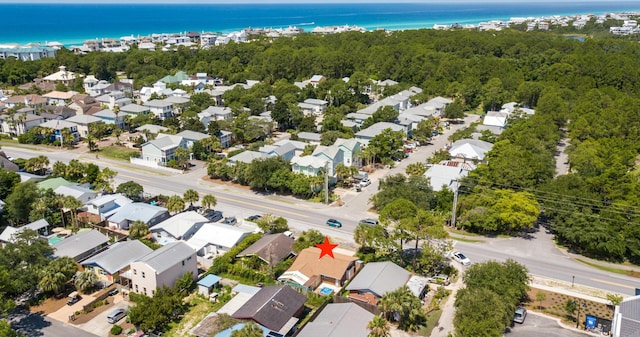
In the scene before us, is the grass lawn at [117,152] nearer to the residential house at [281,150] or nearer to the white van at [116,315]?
the residential house at [281,150]

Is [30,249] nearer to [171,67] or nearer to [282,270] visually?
[282,270]

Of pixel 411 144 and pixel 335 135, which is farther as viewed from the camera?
pixel 411 144

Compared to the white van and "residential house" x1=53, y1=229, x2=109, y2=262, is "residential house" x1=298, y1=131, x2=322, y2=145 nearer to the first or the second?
"residential house" x1=53, y1=229, x2=109, y2=262

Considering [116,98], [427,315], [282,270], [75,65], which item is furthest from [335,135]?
[75,65]

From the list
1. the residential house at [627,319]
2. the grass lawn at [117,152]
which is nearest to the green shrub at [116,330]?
the residential house at [627,319]

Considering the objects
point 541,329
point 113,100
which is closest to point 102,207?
point 541,329

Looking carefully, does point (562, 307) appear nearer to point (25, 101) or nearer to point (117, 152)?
point (117, 152)
